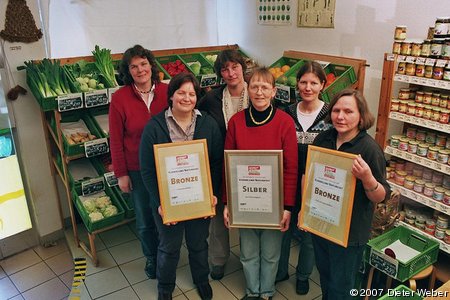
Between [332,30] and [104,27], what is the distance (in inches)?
88.7

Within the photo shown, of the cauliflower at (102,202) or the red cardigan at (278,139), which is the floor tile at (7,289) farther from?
the red cardigan at (278,139)

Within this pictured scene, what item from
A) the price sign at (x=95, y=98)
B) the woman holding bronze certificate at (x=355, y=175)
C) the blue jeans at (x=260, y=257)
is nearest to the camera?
the woman holding bronze certificate at (x=355, y=175)

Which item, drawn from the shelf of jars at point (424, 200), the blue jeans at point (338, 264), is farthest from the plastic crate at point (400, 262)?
the blue jeans at point (338, 264)

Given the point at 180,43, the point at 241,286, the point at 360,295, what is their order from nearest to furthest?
the point at 360,295 < the point at 241,286 < the point at 180,43

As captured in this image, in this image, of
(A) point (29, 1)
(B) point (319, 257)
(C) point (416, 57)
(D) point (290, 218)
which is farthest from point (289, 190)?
(A) point (29, 1)

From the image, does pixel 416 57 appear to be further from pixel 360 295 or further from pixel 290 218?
pixel 360 295

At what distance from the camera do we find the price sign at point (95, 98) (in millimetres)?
3166

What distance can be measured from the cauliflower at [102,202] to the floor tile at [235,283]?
1227 millimetres

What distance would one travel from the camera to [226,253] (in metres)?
3.07

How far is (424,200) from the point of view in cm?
274

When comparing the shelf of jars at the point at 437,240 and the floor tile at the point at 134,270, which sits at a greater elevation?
the shelf of jars at the point at 437,240

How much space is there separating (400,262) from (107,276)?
7.48 ft

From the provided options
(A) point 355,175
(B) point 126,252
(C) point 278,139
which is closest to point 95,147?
(B) point 126,252

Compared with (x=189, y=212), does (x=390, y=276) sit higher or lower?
lower
